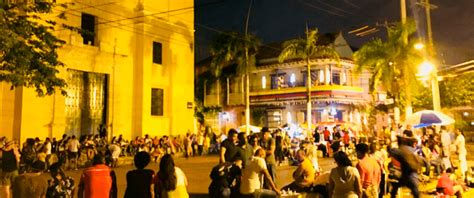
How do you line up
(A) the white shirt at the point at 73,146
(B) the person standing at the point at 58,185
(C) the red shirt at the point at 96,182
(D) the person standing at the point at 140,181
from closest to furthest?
(D) the person standing at the point at 140,181
(C) the red shirt at the point at 96,182
(B) the person standing at the point at 58,185
(A) the white shirt at the point at 73,146

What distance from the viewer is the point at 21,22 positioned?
11.9 m

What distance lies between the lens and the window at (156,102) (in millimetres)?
28106

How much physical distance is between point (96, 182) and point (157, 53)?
22695mm

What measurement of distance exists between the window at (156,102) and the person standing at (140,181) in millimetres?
21866

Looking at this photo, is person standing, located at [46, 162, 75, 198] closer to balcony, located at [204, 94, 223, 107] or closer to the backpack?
the backpack

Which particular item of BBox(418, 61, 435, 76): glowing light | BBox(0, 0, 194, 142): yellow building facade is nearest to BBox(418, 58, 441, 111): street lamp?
BBox(418, 61, 435, 76): glowing light

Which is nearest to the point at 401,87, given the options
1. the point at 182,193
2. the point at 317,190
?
the point at 317,190

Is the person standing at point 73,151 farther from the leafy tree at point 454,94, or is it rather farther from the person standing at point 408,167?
the leafy tree at point 454,94

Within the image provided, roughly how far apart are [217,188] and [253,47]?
80.3 ft

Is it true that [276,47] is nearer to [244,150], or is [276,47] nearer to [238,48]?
[238,48]

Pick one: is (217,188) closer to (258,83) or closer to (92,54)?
(92,54)

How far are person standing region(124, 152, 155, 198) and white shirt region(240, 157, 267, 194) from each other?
100.0 inches

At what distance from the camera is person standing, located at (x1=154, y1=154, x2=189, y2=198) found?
672cm

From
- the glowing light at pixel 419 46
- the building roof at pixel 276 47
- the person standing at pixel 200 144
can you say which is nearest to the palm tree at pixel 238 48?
the person standing at pixel 200 144
